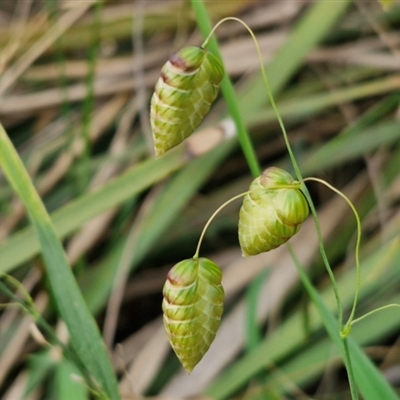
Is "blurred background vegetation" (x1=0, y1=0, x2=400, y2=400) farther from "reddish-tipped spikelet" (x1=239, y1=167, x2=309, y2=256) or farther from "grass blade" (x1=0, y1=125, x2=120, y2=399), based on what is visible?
"reddish-tipped spikelet" (x1=239, y1=167, x2=309, y2=256)

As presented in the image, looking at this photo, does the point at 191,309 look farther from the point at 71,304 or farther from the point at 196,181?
the point at 196,181

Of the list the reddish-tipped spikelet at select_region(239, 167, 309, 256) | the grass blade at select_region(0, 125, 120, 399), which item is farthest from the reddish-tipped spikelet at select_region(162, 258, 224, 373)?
the grass blade at select_region(0, 125, 120, 399)

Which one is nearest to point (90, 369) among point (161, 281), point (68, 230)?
point (68, 230)

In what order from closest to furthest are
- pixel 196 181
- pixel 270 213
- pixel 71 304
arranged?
pixel 270 213 → pixel 71 304 → pixel 196 181

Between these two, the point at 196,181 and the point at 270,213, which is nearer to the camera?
the point at 270,213

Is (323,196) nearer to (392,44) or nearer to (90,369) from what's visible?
(392,44)

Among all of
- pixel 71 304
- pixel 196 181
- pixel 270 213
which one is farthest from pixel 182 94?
pixel 196 181

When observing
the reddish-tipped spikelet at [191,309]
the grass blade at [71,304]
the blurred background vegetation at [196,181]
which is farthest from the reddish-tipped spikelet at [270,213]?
the blurred background vegetation at [196,181]
